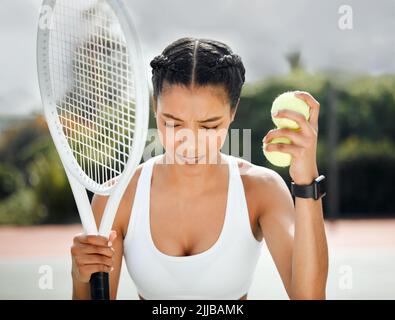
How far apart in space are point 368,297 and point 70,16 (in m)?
2.87

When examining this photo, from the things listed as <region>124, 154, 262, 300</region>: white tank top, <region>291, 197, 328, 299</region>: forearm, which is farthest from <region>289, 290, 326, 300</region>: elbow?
<region>124, 154, 262, 300</region>: white tank top

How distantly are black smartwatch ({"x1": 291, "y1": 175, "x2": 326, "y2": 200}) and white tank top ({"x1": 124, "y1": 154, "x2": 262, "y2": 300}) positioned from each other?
0.30 metres

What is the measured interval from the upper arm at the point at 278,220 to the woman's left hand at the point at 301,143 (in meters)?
0.24

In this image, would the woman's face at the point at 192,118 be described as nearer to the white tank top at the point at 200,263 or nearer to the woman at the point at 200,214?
the woman at the point at 200,214

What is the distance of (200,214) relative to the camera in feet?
6.16

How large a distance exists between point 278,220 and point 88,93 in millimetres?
556

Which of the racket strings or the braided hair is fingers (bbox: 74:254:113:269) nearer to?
the racket strings

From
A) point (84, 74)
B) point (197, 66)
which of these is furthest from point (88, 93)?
point (197, 66)

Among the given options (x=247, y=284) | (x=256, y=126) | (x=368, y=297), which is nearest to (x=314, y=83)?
(x=256, y=126)

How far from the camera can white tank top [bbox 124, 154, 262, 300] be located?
1.76m

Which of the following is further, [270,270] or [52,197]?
[52,197]

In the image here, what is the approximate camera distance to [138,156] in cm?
154

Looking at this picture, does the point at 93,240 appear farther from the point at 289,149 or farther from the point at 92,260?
the point at 289,149

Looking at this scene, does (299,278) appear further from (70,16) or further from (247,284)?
(70,16)
